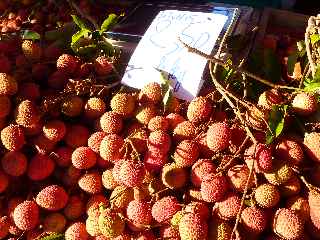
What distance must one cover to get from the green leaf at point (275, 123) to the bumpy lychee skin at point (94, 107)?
0.49m

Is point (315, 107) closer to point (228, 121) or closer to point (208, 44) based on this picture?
point (228, 121)

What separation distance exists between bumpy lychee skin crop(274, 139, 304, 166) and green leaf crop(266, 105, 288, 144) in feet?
0.11

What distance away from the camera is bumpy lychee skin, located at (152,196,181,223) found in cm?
109

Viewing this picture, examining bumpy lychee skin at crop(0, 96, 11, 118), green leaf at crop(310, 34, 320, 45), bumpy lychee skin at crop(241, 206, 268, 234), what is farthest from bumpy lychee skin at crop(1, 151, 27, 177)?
green leaf at crop(310, 34, 320, 45)

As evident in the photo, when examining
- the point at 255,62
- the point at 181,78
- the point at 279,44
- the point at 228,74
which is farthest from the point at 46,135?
the point at 279,44

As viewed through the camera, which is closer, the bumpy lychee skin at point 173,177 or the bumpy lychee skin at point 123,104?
the bumpy lychee skin at point 173,177

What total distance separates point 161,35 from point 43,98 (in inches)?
16.2

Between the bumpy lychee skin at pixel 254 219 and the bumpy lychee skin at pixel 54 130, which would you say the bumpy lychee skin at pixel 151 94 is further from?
the bumpy lychee skin at pixel 254 219

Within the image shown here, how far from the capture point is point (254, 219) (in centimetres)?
102

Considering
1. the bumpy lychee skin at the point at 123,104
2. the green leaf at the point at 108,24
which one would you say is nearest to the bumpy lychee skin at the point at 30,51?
the green leaf at the point at 108,24

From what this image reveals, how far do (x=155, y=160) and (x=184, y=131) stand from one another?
11 centimetres

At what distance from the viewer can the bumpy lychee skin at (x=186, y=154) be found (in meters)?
1.12

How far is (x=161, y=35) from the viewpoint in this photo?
141cm

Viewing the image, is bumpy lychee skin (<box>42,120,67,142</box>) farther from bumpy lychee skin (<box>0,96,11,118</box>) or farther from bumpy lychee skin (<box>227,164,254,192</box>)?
bumpy lychee skin (<box>227,164,254,192</box>)
